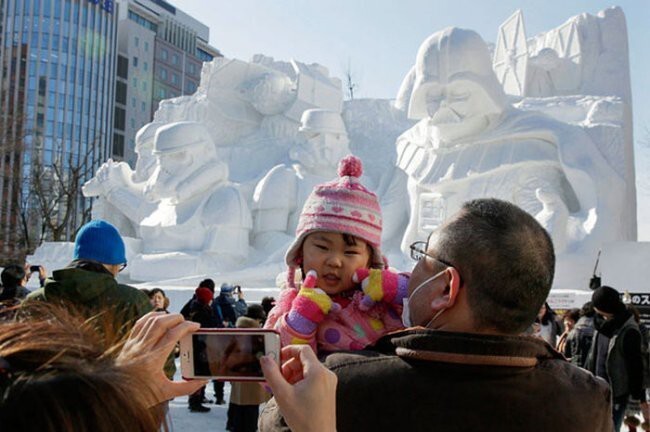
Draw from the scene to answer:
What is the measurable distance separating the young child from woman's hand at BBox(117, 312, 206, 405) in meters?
0.76

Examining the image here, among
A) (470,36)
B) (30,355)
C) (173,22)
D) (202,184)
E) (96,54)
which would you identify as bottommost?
(30,355)

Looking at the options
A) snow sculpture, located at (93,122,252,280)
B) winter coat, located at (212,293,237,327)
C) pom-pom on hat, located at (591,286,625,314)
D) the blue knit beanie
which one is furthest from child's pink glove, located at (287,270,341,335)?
snow sculpture, located at (93,122,252,280)

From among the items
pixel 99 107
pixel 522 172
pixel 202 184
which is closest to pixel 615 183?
pixel 522 172

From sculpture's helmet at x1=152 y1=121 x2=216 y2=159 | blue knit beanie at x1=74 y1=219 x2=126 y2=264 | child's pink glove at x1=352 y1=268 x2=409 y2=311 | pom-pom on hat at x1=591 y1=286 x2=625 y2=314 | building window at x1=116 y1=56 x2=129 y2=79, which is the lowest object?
pom-pom on hat at x1=591 y1=286 x2=625 y2=314

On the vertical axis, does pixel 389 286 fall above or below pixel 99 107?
below

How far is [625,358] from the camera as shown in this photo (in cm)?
455

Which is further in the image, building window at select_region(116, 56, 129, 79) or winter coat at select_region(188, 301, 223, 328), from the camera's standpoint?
building window at select_region(116, 56, 129, 79)

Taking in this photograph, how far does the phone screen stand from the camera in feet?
4.04

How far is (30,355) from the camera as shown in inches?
35.5

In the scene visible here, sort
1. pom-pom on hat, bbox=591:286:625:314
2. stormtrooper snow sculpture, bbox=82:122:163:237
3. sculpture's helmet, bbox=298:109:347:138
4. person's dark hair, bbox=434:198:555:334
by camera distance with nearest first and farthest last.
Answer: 1. person's dark hair, bbox=434:198:555:334
2. pom-pom on hat, bbox=591:286:625:314
3. sculpture's helmet, bbox=298:109:347:138
4. stormtrooper snow sculpture, bbox=82:122:163:237

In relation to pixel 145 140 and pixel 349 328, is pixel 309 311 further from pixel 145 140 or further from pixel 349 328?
pixel 145 140

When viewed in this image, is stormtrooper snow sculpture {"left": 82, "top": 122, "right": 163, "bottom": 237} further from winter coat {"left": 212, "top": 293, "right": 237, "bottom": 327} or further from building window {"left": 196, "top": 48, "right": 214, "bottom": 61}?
building window {"left": 196, "top": 48, "right": 214, "bottom": 61}

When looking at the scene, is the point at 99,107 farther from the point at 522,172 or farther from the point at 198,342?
the point at 198,342

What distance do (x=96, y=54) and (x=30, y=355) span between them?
5251cm
